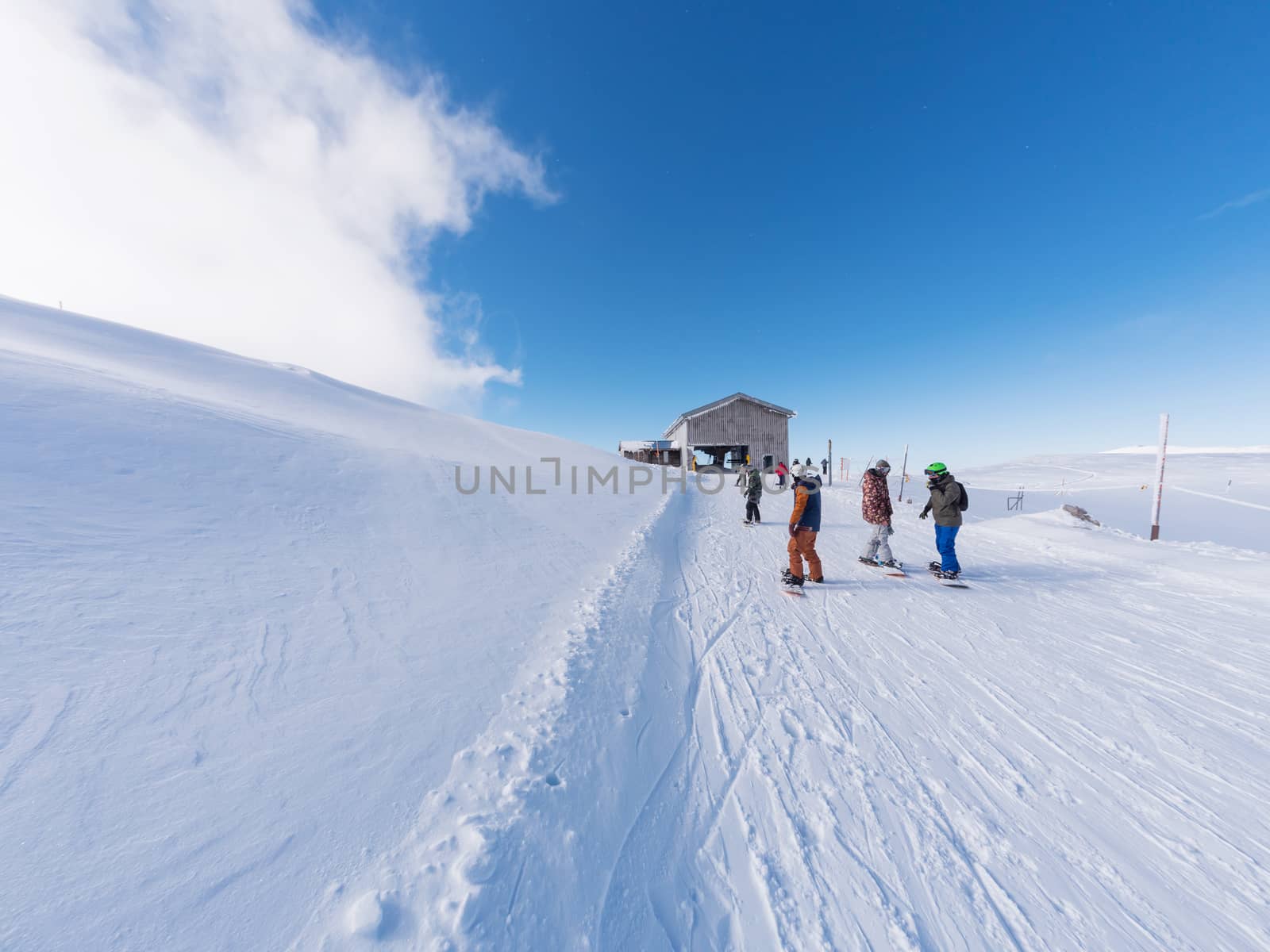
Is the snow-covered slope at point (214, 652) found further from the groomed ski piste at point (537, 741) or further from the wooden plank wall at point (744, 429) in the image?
the wooden plank wall at point (744, 429)

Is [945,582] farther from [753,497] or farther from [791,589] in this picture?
[753,497]

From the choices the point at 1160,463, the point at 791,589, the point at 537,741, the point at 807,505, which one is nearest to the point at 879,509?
the point at 807,505

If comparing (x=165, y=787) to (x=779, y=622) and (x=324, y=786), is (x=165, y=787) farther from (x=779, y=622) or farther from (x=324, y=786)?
(x=779, y=622)

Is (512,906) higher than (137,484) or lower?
A: lower

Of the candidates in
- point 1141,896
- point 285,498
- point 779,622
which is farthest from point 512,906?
point 285,498


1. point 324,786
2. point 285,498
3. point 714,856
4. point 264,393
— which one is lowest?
point 714,856

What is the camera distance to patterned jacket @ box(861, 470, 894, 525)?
5918 mm

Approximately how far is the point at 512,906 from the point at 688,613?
3.16 m

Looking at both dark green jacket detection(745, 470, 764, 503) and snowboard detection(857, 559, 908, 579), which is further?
dark green jacket detection(745, 470, 764, 503)

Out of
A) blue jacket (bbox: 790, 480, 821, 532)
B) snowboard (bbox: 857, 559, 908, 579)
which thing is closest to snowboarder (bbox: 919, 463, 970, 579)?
snowboard (bbox: 857, 559, 908, 579)

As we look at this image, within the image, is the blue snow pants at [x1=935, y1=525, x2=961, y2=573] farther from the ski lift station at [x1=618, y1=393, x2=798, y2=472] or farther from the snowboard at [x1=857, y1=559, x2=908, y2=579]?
the ski lift station at [x1=618, y1=393, x2=798, y2=472]

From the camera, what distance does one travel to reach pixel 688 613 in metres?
4.56

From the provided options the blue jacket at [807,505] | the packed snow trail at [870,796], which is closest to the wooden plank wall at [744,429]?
the blue jacket at [807,505]

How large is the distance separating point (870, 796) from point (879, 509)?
460cm
